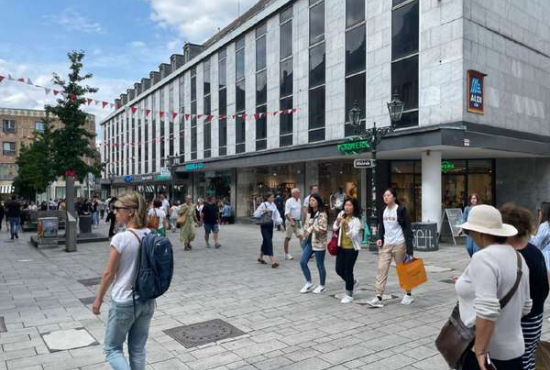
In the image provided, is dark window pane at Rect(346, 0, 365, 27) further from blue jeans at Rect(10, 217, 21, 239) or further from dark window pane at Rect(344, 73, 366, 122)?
blue jeans at Rect(10, 217, 21, 239)

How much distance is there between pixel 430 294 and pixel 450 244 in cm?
819

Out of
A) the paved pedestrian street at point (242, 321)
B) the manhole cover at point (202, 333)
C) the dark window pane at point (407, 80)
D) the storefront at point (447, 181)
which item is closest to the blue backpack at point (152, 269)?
the paved pedestrian street at point (242, 321)

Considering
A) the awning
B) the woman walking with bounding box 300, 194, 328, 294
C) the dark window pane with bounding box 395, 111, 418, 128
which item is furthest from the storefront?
the awning

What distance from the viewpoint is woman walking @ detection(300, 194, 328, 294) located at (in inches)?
299

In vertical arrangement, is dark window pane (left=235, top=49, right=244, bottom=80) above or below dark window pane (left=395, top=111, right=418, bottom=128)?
above

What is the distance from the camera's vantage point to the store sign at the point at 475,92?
14.2 meters

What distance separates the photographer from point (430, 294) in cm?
755

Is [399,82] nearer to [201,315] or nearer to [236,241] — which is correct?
[236,241]

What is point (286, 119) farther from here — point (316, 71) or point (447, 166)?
point (447, 166)

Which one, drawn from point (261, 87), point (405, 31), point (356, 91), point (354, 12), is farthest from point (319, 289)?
point (261, 87)

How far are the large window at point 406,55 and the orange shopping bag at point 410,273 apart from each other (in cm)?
983

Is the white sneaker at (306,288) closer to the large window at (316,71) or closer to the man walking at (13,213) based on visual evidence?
the large window at (316,71)

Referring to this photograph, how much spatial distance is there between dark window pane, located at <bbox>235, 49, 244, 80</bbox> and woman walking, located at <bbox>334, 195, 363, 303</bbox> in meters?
20.4

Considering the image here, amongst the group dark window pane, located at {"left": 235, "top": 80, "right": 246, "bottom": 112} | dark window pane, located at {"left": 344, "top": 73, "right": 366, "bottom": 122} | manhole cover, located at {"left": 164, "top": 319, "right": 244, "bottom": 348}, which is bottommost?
manhole cover, located at {"left": 164, "top": 319, "right": 244, "bottom": 348}
